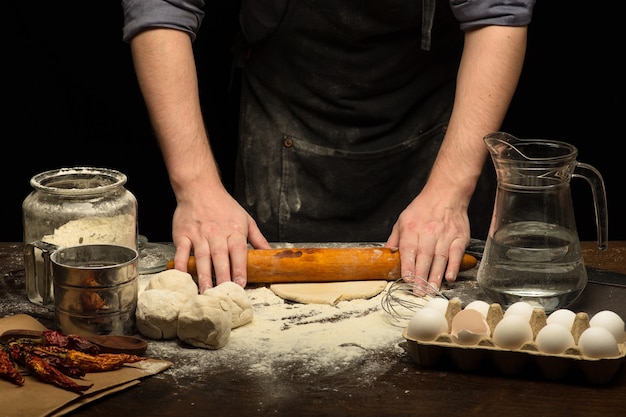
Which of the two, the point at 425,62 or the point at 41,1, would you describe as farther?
the point at 41,1

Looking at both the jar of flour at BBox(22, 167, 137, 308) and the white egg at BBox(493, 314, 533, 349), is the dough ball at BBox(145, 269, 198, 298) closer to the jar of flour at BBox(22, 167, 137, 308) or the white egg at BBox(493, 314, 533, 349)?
the jar of flour at BBox(22, 167, 137, 308)

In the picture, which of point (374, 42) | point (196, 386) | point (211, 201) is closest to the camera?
point (196, 386)

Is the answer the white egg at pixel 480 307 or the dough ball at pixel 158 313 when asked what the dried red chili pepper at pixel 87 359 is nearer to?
the dough ball at pixel 158 313

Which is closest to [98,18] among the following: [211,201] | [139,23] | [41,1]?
[41,1]

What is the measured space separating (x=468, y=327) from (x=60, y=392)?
2.31ft

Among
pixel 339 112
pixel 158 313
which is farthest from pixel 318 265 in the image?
pixel 339 112

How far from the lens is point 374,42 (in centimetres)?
294

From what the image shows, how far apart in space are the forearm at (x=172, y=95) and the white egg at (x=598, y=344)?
1.12 m

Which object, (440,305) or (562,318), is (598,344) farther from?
(440,305)

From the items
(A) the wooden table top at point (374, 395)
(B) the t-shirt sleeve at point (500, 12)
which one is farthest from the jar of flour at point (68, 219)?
(B) the t-shirt sleeve at point (500, 12)

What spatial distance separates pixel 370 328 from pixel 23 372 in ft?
2.15

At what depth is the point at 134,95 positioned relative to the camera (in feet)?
13.0

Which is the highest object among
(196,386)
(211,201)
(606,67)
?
(606,67)

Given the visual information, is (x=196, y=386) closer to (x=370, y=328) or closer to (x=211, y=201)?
(x=370, y=328)
